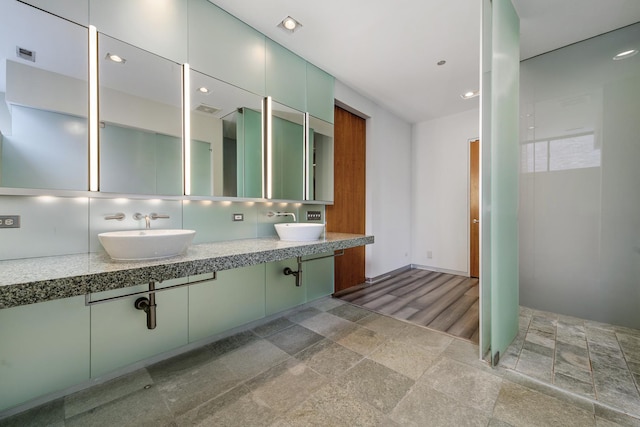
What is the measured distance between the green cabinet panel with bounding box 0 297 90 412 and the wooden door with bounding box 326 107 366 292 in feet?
8.03

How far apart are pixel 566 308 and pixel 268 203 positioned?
3.25m

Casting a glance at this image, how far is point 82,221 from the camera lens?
1.55m

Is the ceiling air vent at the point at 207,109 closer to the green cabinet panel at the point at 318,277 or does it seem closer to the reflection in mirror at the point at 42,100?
the reflection in mirror at the point at 42,100

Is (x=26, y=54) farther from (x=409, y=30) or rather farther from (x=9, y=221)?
(x=409, y=30)

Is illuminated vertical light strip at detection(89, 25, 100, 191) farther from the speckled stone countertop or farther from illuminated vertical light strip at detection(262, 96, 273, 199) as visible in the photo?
illuminated vertical light strip at detection(262, 96, 273, 199)

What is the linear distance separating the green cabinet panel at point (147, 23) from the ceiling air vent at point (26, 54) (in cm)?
38

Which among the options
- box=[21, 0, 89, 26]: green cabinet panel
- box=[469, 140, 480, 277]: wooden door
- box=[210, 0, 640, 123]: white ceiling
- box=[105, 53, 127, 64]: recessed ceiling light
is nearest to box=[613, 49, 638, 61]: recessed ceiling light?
box=[210, 0, 640, 123]: white ceiling

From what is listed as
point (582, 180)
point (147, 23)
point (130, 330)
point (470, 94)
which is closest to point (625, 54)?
point (582, 180)

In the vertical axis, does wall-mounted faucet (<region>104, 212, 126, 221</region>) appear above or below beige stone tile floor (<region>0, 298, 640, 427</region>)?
above

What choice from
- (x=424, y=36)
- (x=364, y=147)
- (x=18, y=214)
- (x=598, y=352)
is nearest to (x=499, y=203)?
(x=598, y=352)

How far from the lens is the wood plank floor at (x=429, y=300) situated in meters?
2.49

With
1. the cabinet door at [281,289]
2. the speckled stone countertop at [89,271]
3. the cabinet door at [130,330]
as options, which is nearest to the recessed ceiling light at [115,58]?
the speckled stone countertop at [89,271]

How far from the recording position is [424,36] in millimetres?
2352

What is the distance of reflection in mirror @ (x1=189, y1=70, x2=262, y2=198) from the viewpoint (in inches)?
78.5
